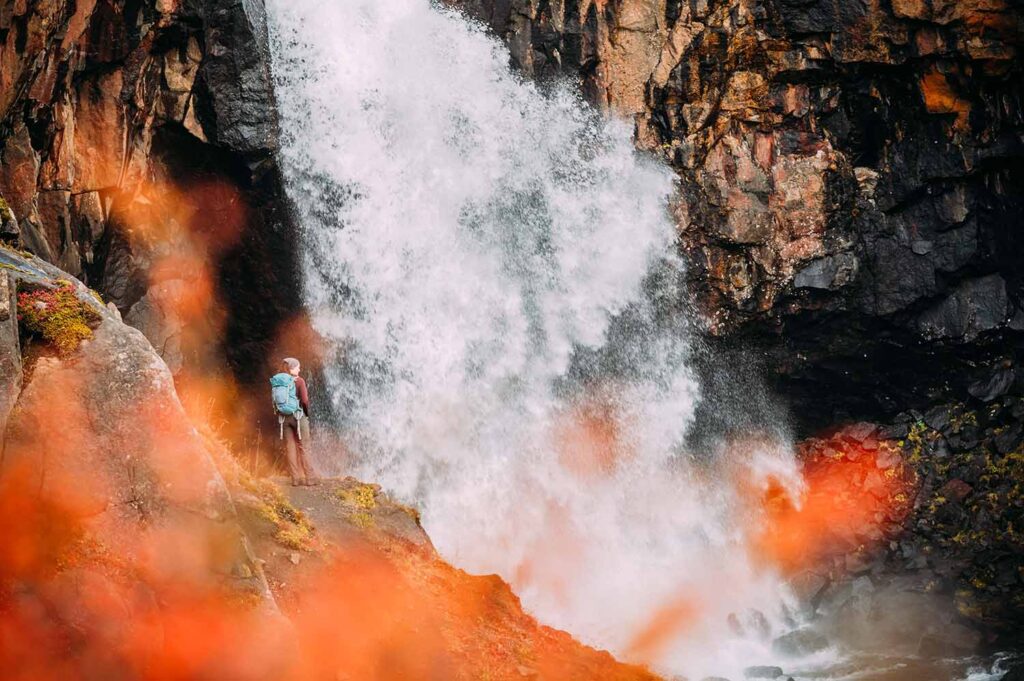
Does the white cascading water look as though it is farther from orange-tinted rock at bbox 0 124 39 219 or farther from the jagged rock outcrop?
the jagged rock outcrop

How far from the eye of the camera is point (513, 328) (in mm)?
21219

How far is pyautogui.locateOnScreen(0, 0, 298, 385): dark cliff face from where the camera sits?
572 inches

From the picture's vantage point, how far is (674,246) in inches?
886

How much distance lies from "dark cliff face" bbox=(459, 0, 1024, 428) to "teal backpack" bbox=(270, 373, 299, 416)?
12.9 meters

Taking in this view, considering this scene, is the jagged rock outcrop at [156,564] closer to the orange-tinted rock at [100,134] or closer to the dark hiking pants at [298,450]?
the dark hiking pants at [298,450]

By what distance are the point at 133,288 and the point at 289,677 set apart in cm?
1155

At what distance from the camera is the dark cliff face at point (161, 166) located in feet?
47.6

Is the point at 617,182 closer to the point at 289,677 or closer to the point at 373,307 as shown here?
the point at 373,307

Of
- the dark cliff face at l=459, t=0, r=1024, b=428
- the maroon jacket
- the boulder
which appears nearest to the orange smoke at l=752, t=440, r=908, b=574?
the boulder

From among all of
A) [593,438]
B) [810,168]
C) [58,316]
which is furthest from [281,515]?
[810,168]

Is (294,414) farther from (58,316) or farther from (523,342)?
(523,342)

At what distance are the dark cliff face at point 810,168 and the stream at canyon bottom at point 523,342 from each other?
1.08 metres

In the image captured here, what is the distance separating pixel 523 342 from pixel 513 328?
444mm

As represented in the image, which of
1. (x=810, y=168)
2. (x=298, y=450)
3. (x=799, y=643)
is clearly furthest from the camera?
(x=810, y=168)
